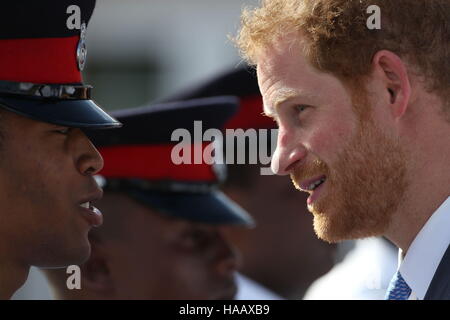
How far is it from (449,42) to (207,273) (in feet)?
5.80

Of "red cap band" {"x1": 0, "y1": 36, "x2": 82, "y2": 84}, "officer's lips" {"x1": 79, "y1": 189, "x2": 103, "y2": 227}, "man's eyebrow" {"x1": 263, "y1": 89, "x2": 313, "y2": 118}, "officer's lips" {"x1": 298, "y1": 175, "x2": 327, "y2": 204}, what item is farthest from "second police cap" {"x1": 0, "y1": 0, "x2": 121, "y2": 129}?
"officer's lips" {"x1": 298, "y1": 175, "x2": 327, "y2": 204}

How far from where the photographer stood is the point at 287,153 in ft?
9.48

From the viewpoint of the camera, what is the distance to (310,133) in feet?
9.36

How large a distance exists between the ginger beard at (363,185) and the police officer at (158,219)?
4.83 ft

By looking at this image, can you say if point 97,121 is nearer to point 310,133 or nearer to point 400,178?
point 310,133

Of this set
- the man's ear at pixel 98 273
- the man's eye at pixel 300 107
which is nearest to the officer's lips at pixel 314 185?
the man's eye at pixel 300 107

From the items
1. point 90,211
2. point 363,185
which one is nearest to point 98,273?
point 90,211

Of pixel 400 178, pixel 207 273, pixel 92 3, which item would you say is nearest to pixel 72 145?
pixel 92 3

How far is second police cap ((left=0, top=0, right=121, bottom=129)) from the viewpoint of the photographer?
2801 millimetres

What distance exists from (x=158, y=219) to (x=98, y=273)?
1.16ft

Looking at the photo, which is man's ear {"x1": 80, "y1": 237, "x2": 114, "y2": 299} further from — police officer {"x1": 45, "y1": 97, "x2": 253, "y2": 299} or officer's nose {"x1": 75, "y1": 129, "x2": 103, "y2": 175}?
officer's nose {"x1": 75, "y1": 129, "x2": 103, "y2": 175}

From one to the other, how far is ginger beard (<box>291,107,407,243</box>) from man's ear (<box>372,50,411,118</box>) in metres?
0.08

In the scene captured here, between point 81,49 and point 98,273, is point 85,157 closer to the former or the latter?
point 81,49
